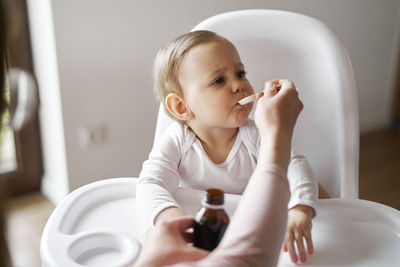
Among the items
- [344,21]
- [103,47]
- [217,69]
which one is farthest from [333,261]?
[344,21]

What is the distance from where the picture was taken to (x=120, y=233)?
89 centimetres

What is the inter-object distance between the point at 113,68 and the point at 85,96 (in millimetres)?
183

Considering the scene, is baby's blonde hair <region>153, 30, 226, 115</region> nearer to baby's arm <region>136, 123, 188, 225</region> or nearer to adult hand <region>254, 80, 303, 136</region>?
baby's arm <region>136, 123, 188, 225</region>

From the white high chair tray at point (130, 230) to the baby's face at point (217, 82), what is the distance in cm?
22

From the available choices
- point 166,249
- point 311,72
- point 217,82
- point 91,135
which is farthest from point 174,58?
point 91,135

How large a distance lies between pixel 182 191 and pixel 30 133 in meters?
1.39

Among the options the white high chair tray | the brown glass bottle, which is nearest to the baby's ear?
the white high chair tray

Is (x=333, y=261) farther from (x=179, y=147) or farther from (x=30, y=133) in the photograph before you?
(x=30, y=133)

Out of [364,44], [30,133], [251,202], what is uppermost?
[251,202]

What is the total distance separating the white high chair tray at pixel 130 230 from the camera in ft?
2.76

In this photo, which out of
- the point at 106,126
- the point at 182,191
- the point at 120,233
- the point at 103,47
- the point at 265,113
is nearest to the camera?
the point at 265,113

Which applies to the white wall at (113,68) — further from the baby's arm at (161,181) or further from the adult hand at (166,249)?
the adult hand at (166,249)

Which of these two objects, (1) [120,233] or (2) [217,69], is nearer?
(1) [120,233]

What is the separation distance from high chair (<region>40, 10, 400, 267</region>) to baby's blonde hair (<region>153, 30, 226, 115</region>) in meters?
0.10
